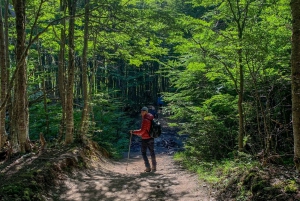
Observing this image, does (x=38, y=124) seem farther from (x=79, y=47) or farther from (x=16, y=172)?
(x=16, y=172)

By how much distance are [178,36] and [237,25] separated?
171 cm

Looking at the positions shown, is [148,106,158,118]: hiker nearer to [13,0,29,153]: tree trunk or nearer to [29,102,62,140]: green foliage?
[29,102,62,140]: green foliage

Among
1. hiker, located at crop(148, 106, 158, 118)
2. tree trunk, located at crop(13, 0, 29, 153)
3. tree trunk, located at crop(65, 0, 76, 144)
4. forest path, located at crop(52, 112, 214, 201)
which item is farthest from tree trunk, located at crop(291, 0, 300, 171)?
hiker, located at crop(148, 106, 158, 118)

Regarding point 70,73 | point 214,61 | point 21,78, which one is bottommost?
point 21,78

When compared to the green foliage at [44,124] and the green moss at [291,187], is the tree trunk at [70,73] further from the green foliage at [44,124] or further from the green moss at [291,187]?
the green moss at [291,187]

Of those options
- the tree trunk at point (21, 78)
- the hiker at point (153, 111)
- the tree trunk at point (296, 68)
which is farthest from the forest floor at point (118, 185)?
the hiker at point (153, 111)

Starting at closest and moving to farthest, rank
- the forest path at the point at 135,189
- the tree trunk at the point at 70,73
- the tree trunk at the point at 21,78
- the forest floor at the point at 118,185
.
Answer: the forest floor at the point at 118,185 < the forest path at the point at 135,189 < the tree trunk at the point at 21,78 < the tree trunk at the point at 70,73

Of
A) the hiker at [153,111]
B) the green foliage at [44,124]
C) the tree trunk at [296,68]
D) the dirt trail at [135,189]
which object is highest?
the tree trunk at [296,68]

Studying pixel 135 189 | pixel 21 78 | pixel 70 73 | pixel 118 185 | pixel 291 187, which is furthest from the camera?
pixel 70 73

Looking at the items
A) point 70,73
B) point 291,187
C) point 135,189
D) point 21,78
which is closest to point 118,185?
point 135,189

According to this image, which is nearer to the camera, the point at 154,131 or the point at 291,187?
the point at 291,187

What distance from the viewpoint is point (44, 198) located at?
192 inches

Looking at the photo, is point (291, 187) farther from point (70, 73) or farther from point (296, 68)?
point (70, 73)

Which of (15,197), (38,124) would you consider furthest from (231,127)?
(38,124)
